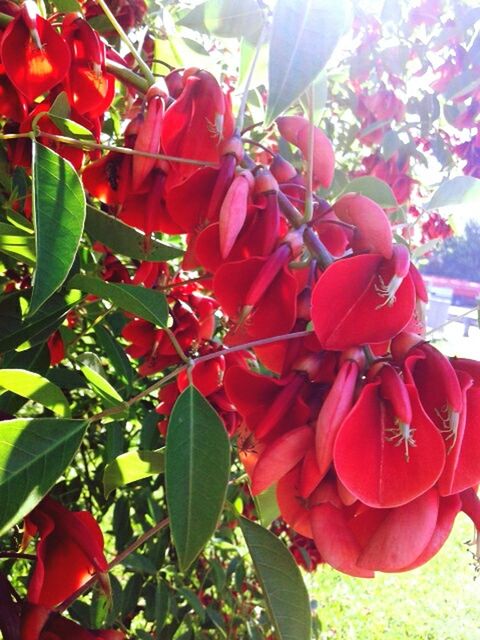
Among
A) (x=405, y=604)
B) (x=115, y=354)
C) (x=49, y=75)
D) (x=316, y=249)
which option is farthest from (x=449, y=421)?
(x=405, y=604)

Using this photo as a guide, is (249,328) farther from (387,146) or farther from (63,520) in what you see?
(387,146)

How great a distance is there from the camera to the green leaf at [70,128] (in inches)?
19.4

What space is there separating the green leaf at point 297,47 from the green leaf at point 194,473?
0.18 m

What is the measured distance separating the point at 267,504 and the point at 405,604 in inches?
102

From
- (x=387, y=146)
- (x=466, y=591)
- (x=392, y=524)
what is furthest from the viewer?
(x=466, y=591)

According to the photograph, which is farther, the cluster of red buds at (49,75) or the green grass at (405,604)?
the green grass at (405,604)

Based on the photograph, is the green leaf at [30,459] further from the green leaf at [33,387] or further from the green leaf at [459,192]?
the green leaf at [459,192]

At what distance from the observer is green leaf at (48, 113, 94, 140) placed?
49 centimetres

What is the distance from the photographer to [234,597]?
58.4 inches

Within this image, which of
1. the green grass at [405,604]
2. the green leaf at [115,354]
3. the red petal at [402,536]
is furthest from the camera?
the green grass at [405,604]

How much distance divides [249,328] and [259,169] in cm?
11

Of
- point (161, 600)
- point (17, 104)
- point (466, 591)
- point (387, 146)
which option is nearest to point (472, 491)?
point (17, 104)

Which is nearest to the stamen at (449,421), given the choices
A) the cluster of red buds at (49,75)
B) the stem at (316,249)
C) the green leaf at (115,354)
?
the stem at (316,249)

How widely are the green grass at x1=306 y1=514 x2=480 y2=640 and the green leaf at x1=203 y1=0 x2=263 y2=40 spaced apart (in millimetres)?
2215
